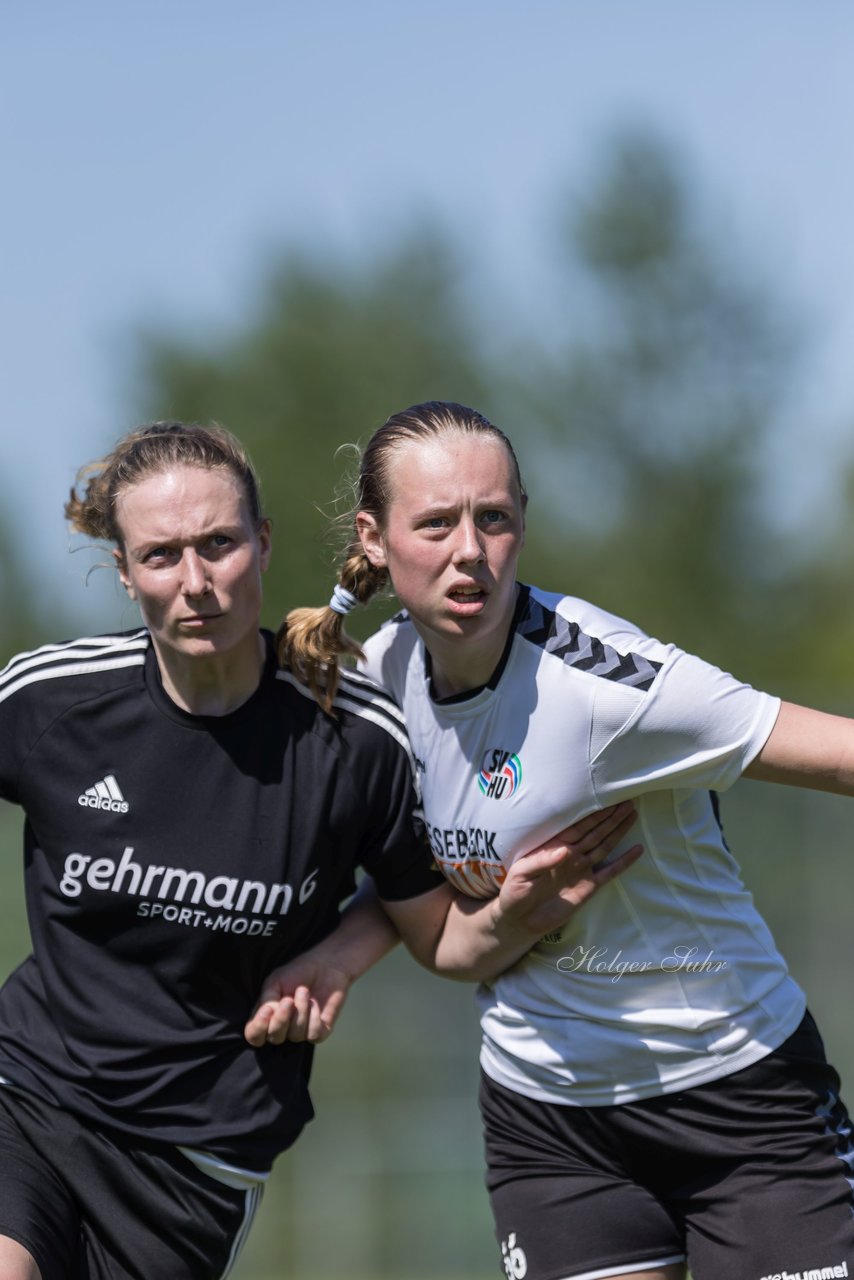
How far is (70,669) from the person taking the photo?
3.81m

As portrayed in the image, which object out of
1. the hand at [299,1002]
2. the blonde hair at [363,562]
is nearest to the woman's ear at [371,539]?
the blonde hair at [363,562]

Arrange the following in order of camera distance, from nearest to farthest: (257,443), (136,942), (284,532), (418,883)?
(136,942) < (418,883) < (284,532) < (257,443)

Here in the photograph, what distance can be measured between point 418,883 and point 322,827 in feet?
1.06

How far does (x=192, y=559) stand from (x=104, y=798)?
579mm

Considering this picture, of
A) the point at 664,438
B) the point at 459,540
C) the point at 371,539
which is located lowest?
the point at 664,438

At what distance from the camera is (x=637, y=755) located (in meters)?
3.50

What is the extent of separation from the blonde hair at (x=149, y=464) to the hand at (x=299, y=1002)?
1.05 m

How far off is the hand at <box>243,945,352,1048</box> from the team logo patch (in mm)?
608

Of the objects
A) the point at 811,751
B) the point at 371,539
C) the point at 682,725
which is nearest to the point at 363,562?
the point at 371,539

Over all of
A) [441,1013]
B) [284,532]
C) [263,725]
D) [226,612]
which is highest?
[226,612]

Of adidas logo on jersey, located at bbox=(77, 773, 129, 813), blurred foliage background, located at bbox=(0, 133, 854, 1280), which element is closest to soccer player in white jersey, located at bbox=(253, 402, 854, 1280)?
adidas logo on jersey, located at bbox=(77, 773, 129, 813)

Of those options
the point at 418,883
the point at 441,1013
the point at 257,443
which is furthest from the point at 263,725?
the point at 257,443

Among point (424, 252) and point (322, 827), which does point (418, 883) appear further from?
point (424, 252)

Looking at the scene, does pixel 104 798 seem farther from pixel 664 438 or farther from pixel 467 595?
pixel 664 438
